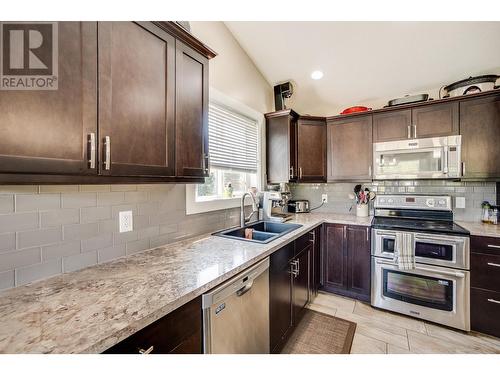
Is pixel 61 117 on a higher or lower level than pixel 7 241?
higher

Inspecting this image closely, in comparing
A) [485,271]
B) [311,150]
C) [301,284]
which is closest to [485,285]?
[485,271]

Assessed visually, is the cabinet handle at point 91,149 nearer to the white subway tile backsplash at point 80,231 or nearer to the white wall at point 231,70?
the white subway tile backsplash at point 80,231

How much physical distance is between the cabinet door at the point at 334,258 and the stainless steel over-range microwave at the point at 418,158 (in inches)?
33.0

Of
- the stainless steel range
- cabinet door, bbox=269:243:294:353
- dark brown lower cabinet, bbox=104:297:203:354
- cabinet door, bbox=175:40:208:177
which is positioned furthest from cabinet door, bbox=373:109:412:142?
dark brown lower cabinet, bbox=104:297:203:354

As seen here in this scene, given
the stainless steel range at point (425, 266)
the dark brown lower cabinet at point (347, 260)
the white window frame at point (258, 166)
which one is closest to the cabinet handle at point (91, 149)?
the white window frame at point (258, 166)

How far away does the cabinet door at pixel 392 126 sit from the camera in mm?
2545

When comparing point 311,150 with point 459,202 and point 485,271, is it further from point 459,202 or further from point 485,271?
point 485,271

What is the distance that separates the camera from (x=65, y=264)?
3.59ft

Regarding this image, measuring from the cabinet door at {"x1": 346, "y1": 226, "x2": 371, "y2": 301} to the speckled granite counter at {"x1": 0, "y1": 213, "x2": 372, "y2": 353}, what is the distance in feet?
5.03

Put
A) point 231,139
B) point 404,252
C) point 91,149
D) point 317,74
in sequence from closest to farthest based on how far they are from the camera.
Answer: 1. point 91,149
2. point 404,252
3. point 231,139
4. point 317,74

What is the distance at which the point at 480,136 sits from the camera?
2.23m

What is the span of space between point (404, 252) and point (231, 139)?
82.6 inches

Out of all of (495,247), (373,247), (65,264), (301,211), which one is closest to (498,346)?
(495,247)
